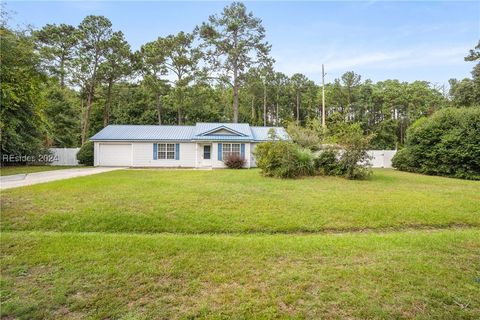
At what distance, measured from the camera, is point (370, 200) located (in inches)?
299

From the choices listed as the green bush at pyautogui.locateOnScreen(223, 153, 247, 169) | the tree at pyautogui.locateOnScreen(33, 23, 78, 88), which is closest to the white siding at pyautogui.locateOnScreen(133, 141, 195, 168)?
the green bush at pyautogui.locateOnScreen(223, 153, 247, 169)

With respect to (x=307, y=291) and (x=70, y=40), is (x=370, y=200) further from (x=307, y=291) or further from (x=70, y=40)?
(x=70, y=40)

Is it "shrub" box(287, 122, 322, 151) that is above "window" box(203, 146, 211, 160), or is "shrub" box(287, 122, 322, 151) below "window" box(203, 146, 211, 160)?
above

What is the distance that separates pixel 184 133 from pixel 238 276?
1930 centimetres

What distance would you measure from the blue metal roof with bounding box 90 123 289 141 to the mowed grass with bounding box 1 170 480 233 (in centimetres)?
1175

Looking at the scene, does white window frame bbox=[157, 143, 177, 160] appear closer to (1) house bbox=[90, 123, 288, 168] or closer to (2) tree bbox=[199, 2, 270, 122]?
(1) house bbox=[90, 123, 288, 168]

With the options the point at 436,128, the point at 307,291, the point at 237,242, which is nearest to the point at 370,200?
the point at 237,242

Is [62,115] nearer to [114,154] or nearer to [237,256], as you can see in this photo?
[114,154]

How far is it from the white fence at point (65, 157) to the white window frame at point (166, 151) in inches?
302

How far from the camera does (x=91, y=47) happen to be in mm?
27094

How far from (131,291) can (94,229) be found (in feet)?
9.72

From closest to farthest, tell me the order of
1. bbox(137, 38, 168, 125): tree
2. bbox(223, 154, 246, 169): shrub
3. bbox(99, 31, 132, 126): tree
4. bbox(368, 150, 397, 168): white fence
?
bbox(223, 154, 246, 169): shrub < bbox(368, 150, 397, 168): white fence < bbox(99, 31, 132, 126): tree < bbox(137, 38, 168, 125): tree

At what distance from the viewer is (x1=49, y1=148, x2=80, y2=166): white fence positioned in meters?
22.2

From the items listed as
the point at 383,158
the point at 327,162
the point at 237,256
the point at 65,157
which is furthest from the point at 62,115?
the point at 383,158
